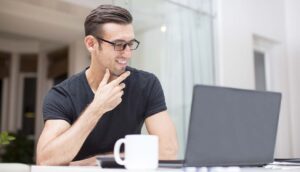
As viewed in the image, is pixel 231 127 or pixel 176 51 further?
pixel 176 51

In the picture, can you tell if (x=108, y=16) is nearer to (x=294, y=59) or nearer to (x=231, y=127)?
(x=231, y=127)

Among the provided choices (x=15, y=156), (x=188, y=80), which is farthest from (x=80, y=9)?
(x=15, y=156)

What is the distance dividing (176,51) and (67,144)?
2633mm

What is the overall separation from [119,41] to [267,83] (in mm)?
3682

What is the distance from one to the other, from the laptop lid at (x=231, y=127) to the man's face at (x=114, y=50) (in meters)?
0.64

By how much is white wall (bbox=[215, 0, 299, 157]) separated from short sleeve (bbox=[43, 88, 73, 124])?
2.73 m

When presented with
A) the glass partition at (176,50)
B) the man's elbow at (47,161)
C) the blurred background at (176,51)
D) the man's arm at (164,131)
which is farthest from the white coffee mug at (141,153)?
the glass partition at (176,50)

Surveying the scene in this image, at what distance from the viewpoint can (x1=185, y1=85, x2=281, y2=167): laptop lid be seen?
88 centimetres

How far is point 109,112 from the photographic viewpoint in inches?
61.8

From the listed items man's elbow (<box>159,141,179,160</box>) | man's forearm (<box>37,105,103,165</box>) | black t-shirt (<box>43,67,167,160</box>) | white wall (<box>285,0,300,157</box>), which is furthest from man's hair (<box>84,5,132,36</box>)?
white wall (<box>285,0,300,157</box>)

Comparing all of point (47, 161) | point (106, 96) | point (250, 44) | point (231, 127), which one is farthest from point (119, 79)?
point (250, 44)

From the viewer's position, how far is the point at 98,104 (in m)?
1.35

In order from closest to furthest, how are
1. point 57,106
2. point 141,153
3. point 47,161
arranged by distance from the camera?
point 141,153 → point 47,161 → point 57,106

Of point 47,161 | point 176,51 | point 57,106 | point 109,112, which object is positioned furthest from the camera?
point 176,51
